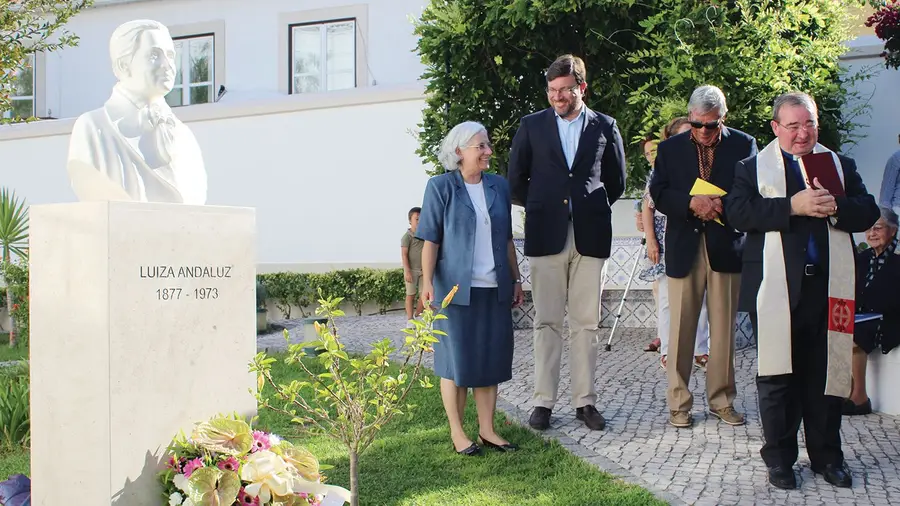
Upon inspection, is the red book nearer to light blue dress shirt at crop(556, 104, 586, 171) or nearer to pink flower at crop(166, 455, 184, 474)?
light blue dress shirt at crop(556, 104, 586, 171)

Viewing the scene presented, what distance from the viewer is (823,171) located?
4.87 meters

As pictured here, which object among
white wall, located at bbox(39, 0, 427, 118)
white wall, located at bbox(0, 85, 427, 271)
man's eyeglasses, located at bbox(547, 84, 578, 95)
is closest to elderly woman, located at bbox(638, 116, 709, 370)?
man's eyeglasses, located at bbox(547, 84, 578, 95)

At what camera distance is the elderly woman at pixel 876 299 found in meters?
6.43

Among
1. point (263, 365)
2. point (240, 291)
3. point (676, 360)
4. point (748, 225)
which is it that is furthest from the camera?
point (676, 360)

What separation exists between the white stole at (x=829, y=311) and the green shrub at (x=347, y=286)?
9.94 m

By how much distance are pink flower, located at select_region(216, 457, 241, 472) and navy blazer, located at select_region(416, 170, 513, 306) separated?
68.9 inches

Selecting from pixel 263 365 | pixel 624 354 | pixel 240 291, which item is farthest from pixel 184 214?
pixel 624 354

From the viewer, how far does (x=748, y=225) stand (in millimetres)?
4891

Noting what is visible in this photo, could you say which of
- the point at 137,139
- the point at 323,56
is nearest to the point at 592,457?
the point at 137,139

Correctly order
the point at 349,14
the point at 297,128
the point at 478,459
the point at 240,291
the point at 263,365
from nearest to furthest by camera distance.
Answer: the point at 263,365
the point at 240,291
the point at 478,459
the point at 297,128
the point at 349,14

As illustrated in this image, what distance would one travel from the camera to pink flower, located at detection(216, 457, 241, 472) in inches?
160

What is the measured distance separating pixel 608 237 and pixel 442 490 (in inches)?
82.4

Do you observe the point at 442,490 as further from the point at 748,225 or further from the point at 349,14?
the point at 349,14

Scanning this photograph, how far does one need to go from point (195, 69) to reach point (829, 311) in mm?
15516
